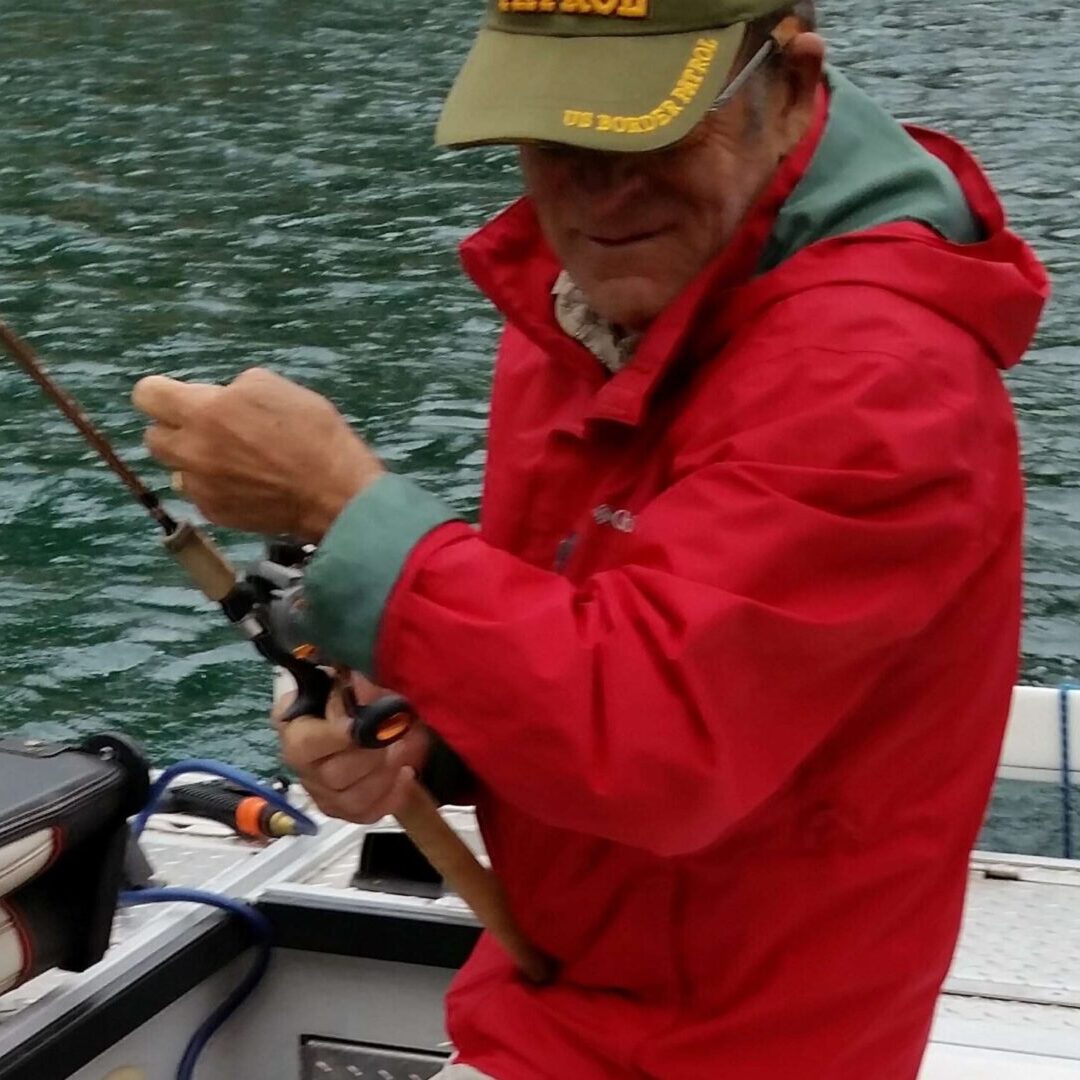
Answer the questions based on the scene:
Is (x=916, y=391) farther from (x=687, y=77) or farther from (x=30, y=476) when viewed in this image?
(x=30, y=476)

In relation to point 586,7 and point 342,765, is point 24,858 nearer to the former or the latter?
point 342,765

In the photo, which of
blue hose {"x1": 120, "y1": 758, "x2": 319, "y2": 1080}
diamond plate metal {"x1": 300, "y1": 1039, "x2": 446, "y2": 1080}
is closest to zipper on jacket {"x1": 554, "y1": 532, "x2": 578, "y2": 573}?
blue hose {"x1": 120, "y1": 758, "x2": 319, "y2": 1080}

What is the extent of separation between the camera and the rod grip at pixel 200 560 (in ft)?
5.99

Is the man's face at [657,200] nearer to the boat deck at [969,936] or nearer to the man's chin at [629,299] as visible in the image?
the man's chin at [629,299]

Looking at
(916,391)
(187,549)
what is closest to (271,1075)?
(187,549)

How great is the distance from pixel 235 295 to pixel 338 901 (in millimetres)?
8644

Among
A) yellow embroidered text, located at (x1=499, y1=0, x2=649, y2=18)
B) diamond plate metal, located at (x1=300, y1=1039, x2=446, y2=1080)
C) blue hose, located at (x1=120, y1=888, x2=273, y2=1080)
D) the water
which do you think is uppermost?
yellow embroidered text, located at (x1=499, y1=0, x2=649, y2=18)

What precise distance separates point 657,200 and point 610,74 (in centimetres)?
13

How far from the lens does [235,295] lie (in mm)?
11258

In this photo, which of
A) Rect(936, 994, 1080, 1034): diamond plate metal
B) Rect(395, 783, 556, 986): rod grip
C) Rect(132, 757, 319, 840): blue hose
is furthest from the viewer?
Rect(132, 757, 319, 840): blue hose

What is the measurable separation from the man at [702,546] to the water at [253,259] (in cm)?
306

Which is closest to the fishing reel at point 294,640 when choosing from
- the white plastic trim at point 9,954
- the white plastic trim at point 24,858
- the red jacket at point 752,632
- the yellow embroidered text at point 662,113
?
the red jacket at point 752,632

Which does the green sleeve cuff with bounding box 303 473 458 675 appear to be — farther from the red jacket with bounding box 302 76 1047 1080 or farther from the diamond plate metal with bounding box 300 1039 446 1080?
the diamond plate metal with bounding box 300 1039 446 1080

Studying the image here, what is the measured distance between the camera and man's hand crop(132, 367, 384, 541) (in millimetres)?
1623
